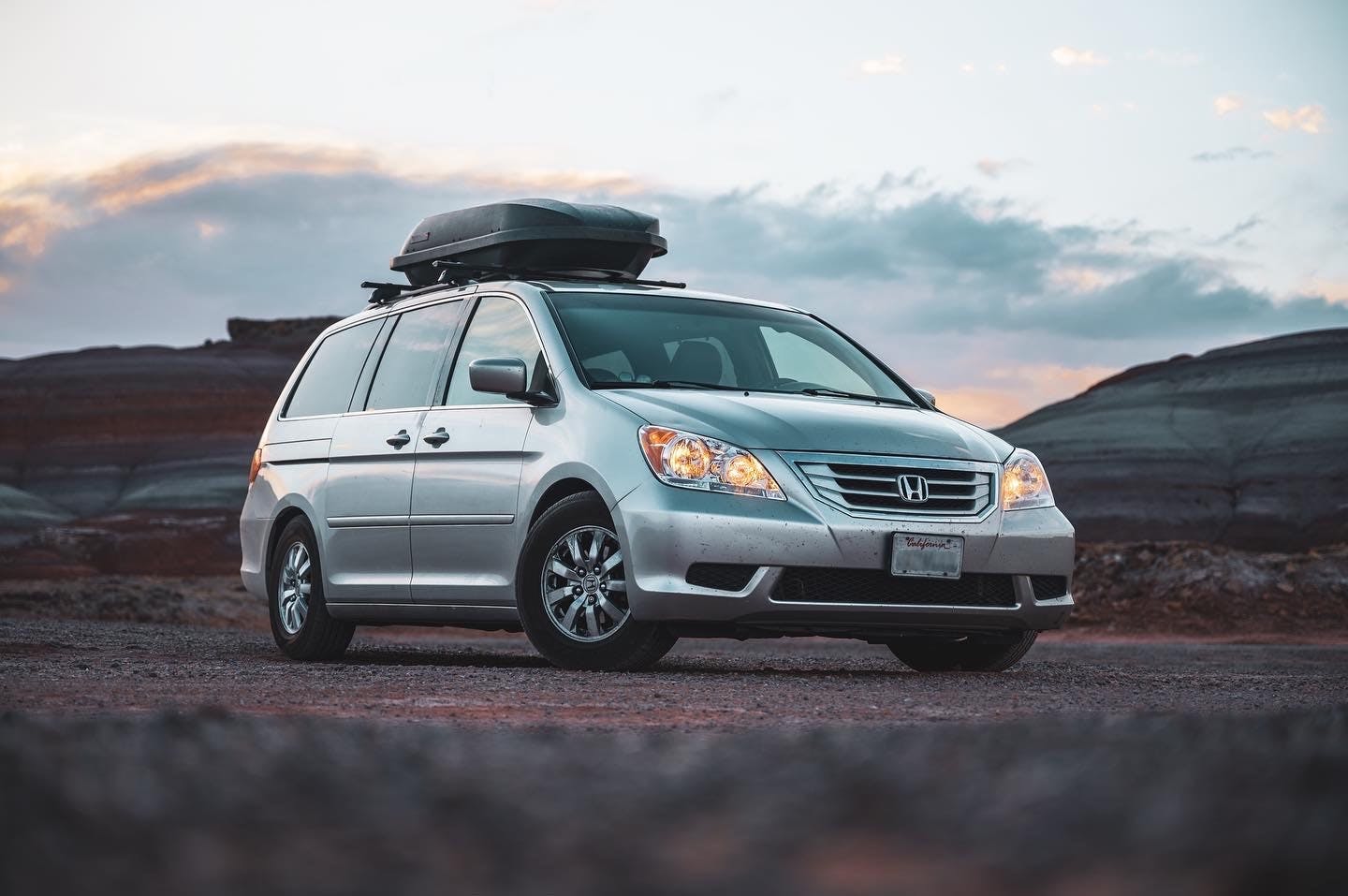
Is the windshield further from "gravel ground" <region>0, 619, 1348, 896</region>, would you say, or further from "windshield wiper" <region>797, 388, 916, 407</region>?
"gravel ground" <region>0, 619, 1348, 896</region>

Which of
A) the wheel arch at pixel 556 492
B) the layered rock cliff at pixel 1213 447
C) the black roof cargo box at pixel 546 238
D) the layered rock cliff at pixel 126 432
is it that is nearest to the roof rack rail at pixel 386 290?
the black roof cargo box at pixel 546 238

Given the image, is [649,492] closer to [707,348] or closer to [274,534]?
[707,348]

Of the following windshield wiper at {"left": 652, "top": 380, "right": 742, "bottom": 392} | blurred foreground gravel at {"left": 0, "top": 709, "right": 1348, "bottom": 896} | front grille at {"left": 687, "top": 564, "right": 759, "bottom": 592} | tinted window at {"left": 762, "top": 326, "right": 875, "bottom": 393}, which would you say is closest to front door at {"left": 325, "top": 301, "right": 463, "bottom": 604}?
windshield wiper at {"left": 652, "top": 380, "right": 742, "bottom": 392}

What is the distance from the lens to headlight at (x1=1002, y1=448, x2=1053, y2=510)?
26.7 feet

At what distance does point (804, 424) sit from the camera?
7734 mm

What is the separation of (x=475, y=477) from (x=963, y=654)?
262 centimetres

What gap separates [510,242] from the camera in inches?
391

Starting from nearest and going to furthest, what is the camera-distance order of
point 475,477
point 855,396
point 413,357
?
point 475,477, point 855,396, point 413,357

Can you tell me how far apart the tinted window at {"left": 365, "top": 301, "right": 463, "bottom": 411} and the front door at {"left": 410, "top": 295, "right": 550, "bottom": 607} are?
230mm

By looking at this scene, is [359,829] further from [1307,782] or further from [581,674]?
[581,674]

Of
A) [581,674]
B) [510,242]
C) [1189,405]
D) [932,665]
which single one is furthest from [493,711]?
[1189,405]

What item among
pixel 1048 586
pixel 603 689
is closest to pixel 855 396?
pixel 1048 586

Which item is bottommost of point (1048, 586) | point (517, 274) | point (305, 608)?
point (305, 608)

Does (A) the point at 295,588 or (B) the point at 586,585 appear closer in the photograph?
(B) the point at 586,585
